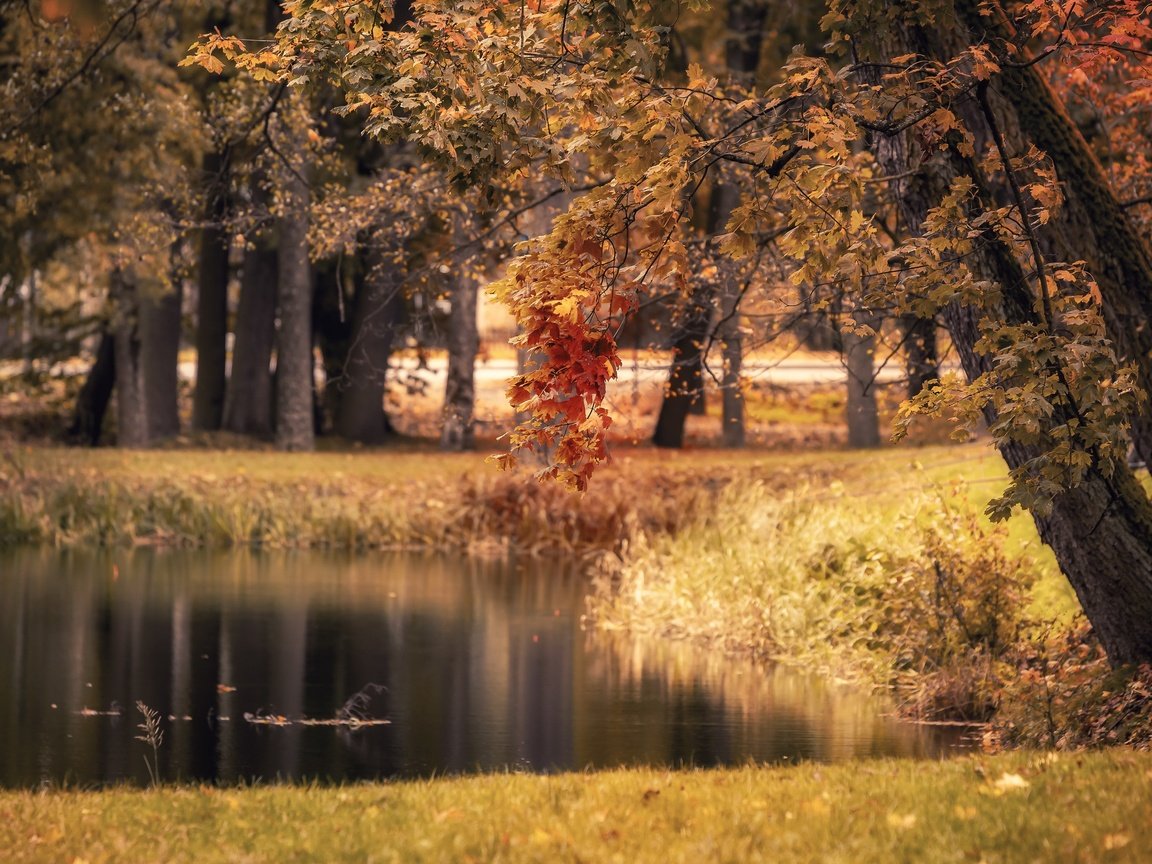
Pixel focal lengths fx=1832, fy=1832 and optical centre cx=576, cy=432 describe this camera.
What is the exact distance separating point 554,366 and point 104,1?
1161 cm

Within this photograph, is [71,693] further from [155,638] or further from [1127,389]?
[1127,389]

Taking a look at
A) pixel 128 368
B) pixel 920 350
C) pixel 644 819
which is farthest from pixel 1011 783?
pixel 128 368

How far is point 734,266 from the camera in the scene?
49.4 feet

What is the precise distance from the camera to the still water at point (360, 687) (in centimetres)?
1201

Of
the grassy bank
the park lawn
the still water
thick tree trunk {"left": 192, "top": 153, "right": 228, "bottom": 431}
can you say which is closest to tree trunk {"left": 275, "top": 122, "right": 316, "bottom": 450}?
thick tree trunk {"left": 192, "top": 153, "right": 228, "bottom": 431}

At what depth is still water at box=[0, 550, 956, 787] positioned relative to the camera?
12.0 m

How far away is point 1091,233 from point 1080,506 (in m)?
1.54

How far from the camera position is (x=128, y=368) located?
31250mm

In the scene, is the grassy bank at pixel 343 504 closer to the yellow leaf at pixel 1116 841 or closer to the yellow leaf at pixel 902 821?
the yellow leaf at pixel 902 821

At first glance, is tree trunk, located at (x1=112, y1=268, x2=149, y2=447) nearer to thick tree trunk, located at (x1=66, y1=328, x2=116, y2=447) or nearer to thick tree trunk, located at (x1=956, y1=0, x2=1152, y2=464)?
thick tree trunk, located at (x1=66, y1=328, x2=116, y2=447)

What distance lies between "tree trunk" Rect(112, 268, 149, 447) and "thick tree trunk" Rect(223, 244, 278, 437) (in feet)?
5.60

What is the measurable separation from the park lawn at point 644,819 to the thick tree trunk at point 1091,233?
2712 millimetres

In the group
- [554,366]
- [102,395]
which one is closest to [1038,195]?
[554,366]

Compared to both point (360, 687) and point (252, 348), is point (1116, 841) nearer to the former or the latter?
point (360, 687)
